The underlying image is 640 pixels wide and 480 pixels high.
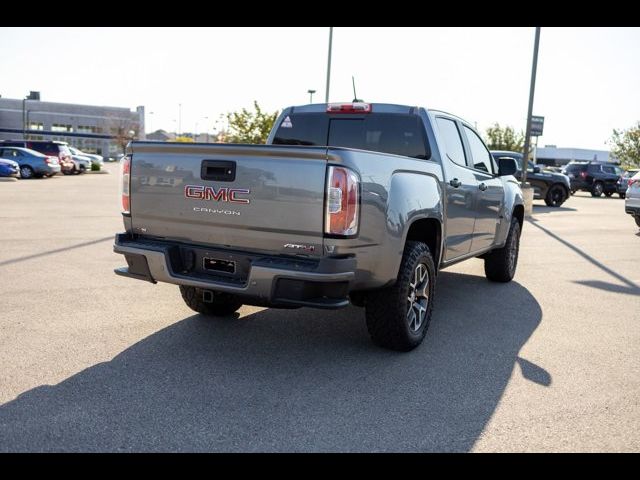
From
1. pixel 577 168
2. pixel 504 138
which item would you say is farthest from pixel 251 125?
pixel 504 138

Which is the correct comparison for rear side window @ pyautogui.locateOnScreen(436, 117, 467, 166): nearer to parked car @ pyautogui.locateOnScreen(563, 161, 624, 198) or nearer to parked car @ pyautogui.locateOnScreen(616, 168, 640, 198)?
parked car @ pyautogui.locateOnScreen(563, 161, 624, 198)

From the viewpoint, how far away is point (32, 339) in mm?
4863

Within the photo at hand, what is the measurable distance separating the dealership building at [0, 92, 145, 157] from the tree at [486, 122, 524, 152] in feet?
147

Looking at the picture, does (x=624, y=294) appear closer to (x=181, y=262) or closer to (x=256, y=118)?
(x=181, y=262)

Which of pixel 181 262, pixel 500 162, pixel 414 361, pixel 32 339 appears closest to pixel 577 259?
pixel 500 162

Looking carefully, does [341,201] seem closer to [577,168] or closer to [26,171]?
[26,171]

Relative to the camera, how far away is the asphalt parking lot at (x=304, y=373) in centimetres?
337

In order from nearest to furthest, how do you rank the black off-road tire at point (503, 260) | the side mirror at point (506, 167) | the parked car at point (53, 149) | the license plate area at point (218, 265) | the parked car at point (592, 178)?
the license plate area at point (218, 265), the side mirror at point (506, 167), the black off-road tire at point (503, 260), the parked car at point (592, 178), the parked car at point (53, 149)

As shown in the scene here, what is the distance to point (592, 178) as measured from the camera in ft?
103

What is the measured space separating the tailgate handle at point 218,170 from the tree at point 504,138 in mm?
65580

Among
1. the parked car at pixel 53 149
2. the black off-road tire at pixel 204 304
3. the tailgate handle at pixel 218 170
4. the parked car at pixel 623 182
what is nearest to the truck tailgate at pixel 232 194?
the tailgate handle at pixel 218 170

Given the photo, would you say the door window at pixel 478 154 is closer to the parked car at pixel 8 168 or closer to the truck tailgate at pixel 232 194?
the truck tailgate at pixel 232 194
